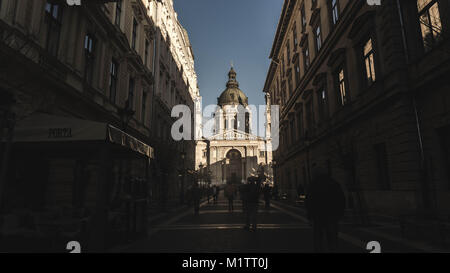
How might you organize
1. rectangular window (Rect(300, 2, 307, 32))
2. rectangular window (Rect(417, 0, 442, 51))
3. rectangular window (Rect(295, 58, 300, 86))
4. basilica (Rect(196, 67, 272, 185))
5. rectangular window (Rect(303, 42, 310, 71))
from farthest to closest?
1. basilica (Rect(196, 67, 272, 185))
2. rectangular window (Rect(295, 58, 300, 86))
3. rectangular window (Rect(300, 2, 307, 32))
4. rectangular window (Rect(303, 42, 310, 71))
5. rectangular window (Rect(417, 0, 442, 51))

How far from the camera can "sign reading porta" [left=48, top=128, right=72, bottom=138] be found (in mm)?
6164

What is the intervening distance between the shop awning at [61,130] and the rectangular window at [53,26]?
5.24 metres

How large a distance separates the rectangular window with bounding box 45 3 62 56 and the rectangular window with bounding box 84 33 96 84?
5.96 ft

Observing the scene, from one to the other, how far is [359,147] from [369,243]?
933 centimetres

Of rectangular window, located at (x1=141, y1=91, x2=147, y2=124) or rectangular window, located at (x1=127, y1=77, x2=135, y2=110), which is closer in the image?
rectangular window, located at (x1=127, y1=77, x2=135, y2=110)

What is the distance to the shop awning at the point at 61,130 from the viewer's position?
614cm

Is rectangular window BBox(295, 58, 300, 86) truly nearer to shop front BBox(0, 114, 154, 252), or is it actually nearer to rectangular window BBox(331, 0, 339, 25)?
rectangular window BBox(331, 0, 339, 25)

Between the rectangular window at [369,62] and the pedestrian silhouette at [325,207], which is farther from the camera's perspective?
the rectangular window at [369,62]

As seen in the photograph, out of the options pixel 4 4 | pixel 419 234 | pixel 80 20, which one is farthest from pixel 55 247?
pixel 80 20

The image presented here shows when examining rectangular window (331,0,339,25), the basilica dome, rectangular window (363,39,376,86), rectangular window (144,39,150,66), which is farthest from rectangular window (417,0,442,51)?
the basilica dome

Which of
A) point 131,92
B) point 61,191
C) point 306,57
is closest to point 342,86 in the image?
point 306,57

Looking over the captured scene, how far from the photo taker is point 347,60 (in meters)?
16.1

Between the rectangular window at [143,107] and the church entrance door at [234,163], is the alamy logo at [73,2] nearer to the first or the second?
the rectangular window at [143,107]

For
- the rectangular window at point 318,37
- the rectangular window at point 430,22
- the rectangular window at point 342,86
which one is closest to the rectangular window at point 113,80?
the rectangular window at point 342,86
